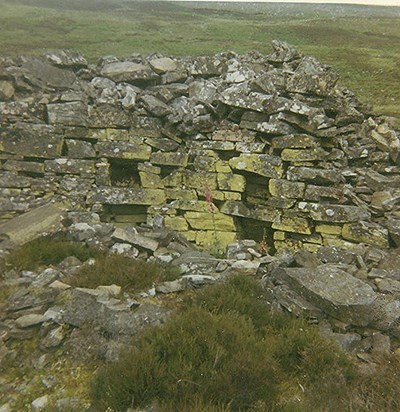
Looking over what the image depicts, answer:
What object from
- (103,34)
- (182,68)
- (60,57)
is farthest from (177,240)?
(103,34)

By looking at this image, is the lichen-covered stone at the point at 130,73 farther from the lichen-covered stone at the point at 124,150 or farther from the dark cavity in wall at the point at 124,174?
the dark cavity in wall at the point at 124,174

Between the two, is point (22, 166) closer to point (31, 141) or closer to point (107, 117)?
point (31, 141)

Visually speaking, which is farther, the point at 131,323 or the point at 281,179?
the point at 281,179

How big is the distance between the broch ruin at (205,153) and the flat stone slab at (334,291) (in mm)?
2745

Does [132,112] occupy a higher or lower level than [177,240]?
higher

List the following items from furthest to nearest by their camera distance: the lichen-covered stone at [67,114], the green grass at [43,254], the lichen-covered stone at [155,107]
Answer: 1. the lichen-covered stone at [155,107]
2. the lichen-covered stone at [67,114]
3. the green grass at [43,254]

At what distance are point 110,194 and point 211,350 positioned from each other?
23.2 ft

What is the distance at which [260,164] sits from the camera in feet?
35.3

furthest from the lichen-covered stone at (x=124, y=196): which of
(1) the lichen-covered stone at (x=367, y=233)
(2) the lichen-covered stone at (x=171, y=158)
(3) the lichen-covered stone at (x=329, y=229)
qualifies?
(1) the lichen-covered stone at (x=367, y=233)

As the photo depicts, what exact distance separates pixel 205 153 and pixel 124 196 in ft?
8.14

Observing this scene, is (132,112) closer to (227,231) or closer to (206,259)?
(227,231)

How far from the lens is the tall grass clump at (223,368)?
442 centimetres

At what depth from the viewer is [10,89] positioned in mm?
10977

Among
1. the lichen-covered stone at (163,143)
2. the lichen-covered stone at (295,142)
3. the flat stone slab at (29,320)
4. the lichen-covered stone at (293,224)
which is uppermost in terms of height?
the lichen-covered stone at (295,142)
